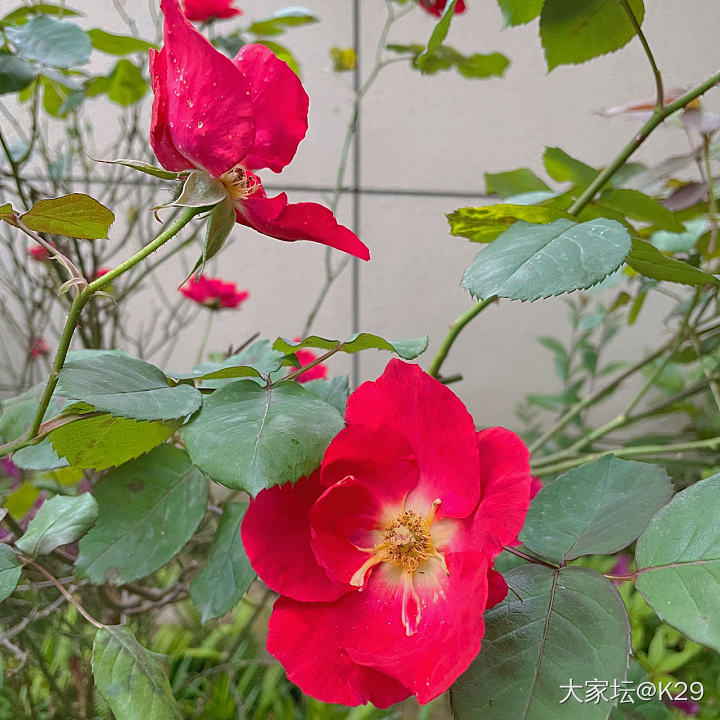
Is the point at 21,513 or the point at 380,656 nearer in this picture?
the point at 380,656

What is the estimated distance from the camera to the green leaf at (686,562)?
17cm

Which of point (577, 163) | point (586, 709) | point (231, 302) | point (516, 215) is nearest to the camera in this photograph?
point (586, 709)

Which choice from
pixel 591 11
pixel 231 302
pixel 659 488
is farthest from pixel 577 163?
pixel 231 302

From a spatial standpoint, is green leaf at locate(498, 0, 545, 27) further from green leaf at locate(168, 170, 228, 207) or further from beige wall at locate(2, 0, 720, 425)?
beige wall at locate(2, 0, 720, 425)

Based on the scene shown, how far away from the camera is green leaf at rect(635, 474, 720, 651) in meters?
0.17

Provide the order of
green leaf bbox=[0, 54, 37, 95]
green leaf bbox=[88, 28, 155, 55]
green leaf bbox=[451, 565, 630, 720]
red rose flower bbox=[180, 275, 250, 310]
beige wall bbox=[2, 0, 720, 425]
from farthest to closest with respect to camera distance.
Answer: beige wall bbox=[2, 0, 720, 425], red rose flower bbox=[180, 275, 250, 310], green leaf bbox=[88, 28, 155, 55], green leaf bbox=[0, 54, 37, 95], green leaf bbox=[451, 565, 630, 720]

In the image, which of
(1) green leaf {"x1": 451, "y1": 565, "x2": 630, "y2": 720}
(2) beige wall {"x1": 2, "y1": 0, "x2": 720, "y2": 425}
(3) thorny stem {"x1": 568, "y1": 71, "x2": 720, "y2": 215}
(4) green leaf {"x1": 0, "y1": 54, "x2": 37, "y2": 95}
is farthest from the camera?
(2) beige wall {"x1": 2, "y1": 0, "x2": 720, "y2": 425}

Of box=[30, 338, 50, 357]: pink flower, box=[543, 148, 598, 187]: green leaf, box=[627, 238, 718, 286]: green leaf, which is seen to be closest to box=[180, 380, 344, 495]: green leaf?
box=[627, 238, 718, 286]: green leaf

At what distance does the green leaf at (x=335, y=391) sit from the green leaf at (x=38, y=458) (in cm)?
11

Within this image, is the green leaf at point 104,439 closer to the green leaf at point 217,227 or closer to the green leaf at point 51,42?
the green leaf at point 217,227

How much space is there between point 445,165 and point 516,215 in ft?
3.13

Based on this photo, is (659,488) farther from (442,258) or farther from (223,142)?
A: (442,258)

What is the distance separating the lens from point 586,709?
16 centimetres

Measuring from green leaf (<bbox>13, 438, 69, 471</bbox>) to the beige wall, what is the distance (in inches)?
33.7
